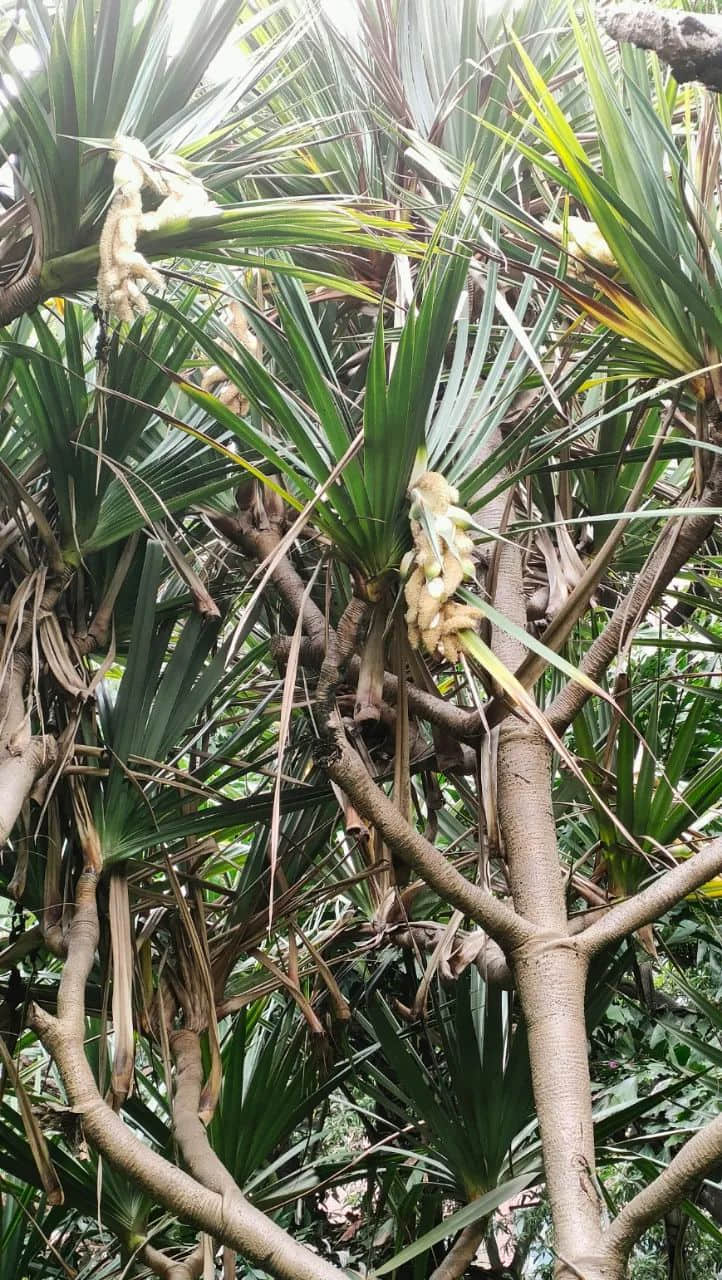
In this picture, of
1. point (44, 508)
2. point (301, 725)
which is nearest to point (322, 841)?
point (301, 725)

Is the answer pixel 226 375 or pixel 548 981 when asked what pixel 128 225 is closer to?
pixel 226 375

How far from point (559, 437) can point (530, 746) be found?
375mm

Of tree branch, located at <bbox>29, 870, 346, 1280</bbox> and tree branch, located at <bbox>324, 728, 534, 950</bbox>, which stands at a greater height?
tree branch, located at <bbox>324, 728, 534, 950</bbox>

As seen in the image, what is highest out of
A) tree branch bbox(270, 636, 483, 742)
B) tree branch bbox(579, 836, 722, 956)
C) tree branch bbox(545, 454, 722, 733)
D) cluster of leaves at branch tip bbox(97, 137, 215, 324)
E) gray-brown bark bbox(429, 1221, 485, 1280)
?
cluster of leaves at branch tip bbox(97, 137, 215, 324)

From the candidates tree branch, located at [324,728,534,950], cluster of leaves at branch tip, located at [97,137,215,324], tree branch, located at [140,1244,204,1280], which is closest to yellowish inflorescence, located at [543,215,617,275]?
cluster of leaves at branch tip, located at [97,137,215,324]

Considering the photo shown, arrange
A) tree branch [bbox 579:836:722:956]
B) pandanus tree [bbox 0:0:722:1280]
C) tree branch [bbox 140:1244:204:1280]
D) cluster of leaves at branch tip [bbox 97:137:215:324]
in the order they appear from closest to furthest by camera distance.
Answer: cluster of leaves at branch tip [bbox 97:137:215:324], pandanus tree [bbox 0:0:722:1280], tree branch [bbox 579:836:722:956], tree branch [bbox 140:1244:204:1280]

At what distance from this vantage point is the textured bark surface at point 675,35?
2.80 ft

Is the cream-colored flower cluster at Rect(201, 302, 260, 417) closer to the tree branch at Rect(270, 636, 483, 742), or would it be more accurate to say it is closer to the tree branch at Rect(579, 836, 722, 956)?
the tree branch at Rect(270, 636, 483, 742)

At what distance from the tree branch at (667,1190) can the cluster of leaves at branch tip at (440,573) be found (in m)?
0.46

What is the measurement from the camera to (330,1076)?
63.3 inches

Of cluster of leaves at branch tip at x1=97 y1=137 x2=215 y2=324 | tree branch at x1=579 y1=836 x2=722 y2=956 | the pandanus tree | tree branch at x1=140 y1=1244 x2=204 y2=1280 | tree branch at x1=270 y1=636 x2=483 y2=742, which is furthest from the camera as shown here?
tree branch at x1=140 y1=1244 x2=204 y2=1280

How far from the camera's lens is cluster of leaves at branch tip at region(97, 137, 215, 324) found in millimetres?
812

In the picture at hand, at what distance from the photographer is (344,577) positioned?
1.41 meters

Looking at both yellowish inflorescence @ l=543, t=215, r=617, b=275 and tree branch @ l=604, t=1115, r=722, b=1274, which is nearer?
tree branch @ l=604, t=1115, r=722, b=1274
